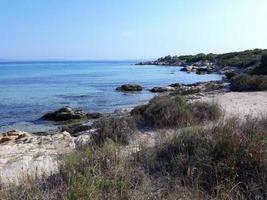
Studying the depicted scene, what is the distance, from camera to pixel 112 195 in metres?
4.66

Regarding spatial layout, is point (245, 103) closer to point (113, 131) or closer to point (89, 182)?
point (113, 131)

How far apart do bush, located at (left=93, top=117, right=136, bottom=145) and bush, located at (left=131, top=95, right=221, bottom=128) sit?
1576 mm

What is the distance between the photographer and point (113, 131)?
1029 cm

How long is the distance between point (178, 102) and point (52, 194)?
8790 mm

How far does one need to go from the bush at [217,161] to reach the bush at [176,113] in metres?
4.60

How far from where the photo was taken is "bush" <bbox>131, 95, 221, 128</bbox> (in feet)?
39.5

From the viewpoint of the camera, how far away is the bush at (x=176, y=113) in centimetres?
1205

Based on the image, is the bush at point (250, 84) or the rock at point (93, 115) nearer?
the bush at point (250, 84)

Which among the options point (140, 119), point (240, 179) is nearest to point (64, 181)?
point (240, 179)

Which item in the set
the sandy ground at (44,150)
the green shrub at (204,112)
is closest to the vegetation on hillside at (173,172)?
the sandy ground at (44,150)

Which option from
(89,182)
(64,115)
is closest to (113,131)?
(89,182)

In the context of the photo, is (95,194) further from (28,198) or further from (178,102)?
(178,102)

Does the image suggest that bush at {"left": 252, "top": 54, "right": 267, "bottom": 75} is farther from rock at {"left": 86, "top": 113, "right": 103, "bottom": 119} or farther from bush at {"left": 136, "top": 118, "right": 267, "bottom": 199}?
bush at {"left": 136, "top": 118, "right": 267, "bottom": 199}

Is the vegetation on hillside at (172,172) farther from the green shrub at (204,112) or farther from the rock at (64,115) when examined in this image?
the rock at (64,115)
